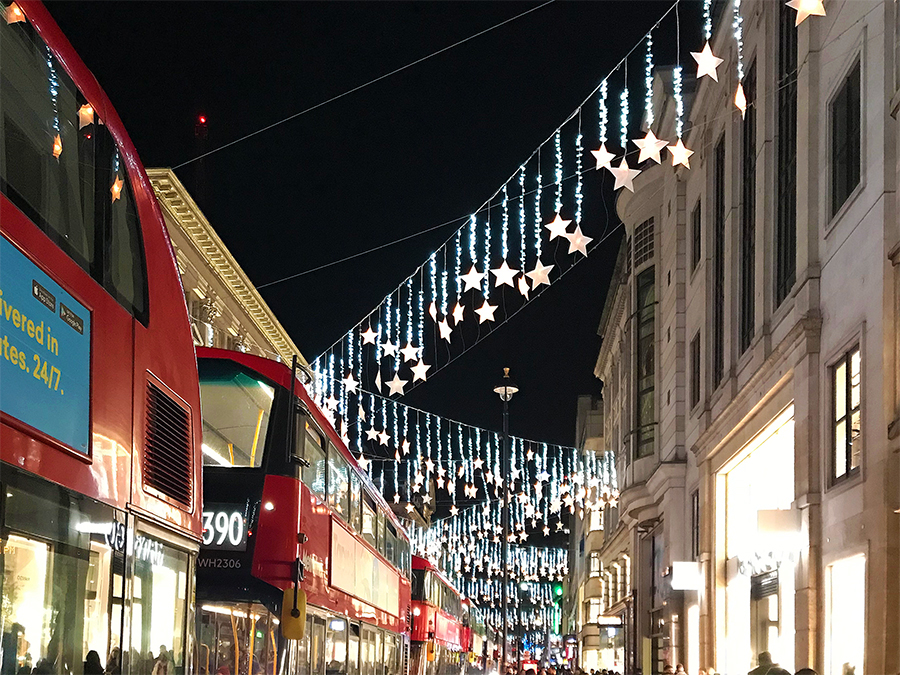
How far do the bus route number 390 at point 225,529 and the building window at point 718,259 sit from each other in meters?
15.2

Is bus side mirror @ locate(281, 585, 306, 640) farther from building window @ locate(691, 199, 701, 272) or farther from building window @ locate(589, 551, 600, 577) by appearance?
building window @ locate(589, 551, 600, 577)

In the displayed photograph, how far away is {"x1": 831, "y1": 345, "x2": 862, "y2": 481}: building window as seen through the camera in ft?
48.5

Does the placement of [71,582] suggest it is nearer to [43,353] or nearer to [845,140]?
[43,353]

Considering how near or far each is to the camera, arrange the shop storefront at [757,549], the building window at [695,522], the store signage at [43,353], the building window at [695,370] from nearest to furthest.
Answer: the store signage at [43,353] < the shop storefront at [757,549] < the building window at [695,522] < the building window at [695,370]

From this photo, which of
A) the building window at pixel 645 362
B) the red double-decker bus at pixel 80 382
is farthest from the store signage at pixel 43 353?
the building window at pixel 645 362

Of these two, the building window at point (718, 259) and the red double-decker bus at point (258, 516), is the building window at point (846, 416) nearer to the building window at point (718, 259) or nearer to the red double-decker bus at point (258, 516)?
the red double-decker bus at point (258, 516)

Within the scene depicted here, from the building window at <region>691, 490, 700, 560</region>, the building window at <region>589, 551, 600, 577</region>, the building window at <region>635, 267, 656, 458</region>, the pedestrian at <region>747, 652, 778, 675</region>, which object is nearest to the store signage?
the pedestrian at <region>747, 652, 778, 675</region>

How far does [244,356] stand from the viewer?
12.5 meters

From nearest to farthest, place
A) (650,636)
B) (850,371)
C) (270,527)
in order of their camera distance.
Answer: (270,527), (850,371), (650,636)

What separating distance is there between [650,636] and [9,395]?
33081 mm

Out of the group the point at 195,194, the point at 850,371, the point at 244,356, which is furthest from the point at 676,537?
the point at 195,194

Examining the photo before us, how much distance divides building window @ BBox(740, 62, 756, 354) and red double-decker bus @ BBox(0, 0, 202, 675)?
642 inches

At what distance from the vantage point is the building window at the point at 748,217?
22250mm

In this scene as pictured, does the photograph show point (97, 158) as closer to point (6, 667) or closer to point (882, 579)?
point (6, 667)
